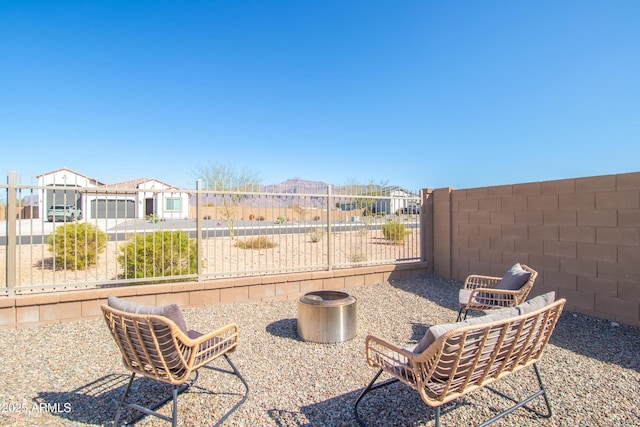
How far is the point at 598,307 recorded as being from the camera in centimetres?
453

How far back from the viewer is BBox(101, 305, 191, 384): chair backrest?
6.82ft

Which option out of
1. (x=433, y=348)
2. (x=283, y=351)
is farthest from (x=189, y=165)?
(x=433, y=348)

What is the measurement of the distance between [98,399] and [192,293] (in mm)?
2541

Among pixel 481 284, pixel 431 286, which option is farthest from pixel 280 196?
pixel 481 284

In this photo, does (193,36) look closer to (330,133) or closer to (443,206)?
(443,206)

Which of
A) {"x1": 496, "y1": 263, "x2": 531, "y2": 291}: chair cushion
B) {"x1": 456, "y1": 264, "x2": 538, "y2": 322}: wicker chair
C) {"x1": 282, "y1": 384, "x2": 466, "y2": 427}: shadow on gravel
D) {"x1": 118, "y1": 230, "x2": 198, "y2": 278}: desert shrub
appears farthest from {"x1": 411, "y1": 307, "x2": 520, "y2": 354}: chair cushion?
{"x1": 118, "y1": 230, "x2": 198, "y2": 278}: desert shrub

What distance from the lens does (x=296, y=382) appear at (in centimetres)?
299

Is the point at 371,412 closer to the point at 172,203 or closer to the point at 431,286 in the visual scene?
the point at 172,203

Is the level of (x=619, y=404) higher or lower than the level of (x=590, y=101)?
lower

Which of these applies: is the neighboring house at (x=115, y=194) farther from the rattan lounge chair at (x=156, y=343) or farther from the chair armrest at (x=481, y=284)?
the chair armrest at (x=481, y=284)

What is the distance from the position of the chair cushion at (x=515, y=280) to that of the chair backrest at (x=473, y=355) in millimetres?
1990

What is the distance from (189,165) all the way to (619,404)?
46.6 feet

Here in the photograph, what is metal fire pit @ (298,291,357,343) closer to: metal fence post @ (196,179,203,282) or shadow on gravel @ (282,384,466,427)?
shadow on gravel @ (282,384,466,427)

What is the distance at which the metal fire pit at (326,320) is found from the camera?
3.94m
